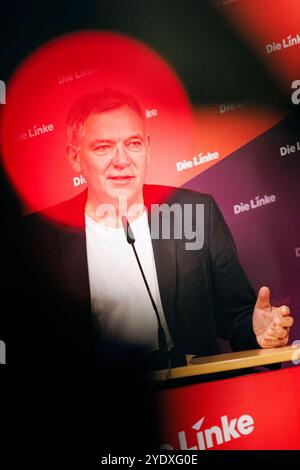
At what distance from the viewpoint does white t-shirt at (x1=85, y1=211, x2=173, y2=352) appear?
3137 mm

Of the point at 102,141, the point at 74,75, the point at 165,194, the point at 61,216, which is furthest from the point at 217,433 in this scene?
the point at 74,75

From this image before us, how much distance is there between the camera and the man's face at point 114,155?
10.5 ft

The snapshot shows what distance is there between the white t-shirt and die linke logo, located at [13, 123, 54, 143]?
1.61ft

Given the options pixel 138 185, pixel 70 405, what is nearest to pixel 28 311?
pixel 70 405

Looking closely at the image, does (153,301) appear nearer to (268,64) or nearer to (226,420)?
(226,420)

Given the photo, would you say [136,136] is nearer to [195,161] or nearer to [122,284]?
[195,161]

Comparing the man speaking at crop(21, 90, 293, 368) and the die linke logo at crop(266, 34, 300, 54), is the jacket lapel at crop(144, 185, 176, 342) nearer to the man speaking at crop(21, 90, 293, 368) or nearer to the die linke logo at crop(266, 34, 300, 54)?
the man speaking at crop(21, 90, 293, 368)

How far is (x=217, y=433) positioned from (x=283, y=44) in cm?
197

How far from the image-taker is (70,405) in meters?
3.14

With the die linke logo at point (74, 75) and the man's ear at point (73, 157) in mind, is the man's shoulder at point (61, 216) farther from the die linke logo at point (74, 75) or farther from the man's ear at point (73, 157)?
the die linke logo at point (74, 75)

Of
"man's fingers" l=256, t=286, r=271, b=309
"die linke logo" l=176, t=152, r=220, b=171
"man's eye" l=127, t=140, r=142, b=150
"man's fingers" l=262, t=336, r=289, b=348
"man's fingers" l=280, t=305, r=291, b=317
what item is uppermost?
"man's eye" l=127, t=140, r=142, b=150

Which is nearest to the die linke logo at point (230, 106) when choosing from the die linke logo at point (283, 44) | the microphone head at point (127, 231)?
the die linke logo at point (283, 44)

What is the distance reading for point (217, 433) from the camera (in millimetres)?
3156

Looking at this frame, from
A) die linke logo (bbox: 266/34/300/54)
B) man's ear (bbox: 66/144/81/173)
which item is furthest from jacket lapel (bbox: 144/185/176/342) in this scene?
die linke logo (bbox: 266/34/300/54)
